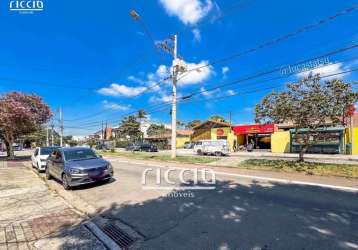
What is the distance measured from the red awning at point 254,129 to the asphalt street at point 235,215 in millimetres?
29434

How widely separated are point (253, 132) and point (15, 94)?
32.6 meters

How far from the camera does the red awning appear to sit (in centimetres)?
3647

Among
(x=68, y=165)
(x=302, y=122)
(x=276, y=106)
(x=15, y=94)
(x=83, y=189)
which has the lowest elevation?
(x=83, y=189)

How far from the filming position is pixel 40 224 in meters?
5.34

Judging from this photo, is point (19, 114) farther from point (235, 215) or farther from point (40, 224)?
point (235, 215)

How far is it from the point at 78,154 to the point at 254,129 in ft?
106

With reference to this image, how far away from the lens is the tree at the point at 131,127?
200 ft

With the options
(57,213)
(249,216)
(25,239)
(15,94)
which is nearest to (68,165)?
(57,213)

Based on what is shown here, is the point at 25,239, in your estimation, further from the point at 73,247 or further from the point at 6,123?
the point at 6,123

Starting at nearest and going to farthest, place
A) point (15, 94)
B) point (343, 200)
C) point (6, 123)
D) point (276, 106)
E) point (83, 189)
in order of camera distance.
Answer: point (343, 200), point (83, 189), point (276, 106), point (6, 123), point (15, 94)

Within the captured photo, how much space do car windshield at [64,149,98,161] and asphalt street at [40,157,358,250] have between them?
161 cm

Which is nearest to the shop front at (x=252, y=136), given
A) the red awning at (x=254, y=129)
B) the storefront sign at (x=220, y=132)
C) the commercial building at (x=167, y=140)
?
the red awning at (x=254, y=129)

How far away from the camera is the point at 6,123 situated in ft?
68.5

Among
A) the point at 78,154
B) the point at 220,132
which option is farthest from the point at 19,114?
the point at 220,132
